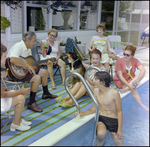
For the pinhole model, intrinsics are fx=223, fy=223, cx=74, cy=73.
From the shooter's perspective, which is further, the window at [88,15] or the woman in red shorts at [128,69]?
the window at [88,15]

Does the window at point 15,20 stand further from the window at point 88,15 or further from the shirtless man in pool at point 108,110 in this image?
the shirtless man in pool at point 108,110

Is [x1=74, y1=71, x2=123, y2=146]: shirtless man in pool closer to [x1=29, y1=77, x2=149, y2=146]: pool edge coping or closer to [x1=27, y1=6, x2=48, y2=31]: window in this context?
[x1=29, y1=77, x2=149, y2=146]: pool edge coping

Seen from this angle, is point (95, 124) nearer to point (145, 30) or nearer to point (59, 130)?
point (59, 130)

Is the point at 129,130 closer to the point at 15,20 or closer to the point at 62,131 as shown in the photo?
the point at 62,131

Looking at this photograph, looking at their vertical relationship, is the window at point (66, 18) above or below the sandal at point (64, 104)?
above

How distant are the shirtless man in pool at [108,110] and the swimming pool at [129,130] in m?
0.08

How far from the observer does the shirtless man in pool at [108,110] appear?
106 inches

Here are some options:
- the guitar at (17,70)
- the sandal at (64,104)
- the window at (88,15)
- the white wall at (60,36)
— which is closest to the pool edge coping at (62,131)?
the sandal at (64,104)

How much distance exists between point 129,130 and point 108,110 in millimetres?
639

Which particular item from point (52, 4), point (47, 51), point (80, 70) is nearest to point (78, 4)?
point (52, 4)

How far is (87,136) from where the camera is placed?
287 centimetres

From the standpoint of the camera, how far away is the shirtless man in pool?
2.71 m

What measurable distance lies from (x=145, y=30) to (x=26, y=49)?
33.2 feet

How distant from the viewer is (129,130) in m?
3.24
